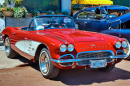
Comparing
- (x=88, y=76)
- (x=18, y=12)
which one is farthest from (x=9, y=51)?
(x=18, y=12)

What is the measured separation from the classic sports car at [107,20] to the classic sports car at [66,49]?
207cm

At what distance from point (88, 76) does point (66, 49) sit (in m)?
1.07

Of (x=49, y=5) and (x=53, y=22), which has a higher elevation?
(x=49, y=5)

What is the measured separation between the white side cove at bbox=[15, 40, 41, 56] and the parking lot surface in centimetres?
50

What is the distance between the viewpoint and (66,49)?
16.0 feet

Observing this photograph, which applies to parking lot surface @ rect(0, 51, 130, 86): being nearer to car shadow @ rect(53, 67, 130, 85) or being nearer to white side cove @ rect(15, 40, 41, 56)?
car shadow @ rect(53, 67, 130, 85)

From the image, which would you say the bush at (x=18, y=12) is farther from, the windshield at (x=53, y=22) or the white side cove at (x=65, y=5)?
the windshield at (x=53, y=22)

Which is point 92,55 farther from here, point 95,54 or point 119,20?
point 119,20

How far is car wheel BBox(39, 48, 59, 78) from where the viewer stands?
16.6ft

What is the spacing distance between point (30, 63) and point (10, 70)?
900 millimetres

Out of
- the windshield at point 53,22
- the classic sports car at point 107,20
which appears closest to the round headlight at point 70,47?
the windshield at point 53,22

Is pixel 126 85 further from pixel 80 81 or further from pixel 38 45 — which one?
pixel 38 45

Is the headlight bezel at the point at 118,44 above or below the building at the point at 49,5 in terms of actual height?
below

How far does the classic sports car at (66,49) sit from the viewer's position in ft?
16.0
